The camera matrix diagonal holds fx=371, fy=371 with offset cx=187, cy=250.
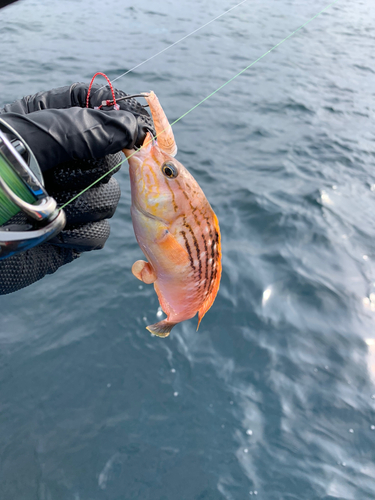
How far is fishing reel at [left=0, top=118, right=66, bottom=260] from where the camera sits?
178cm

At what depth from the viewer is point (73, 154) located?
89.5 inches

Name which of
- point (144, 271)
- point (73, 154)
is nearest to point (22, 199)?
point (73, 154)

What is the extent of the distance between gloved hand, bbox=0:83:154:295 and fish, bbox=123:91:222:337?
0.16 metres

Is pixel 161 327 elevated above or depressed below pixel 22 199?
below

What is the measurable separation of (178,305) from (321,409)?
192cm

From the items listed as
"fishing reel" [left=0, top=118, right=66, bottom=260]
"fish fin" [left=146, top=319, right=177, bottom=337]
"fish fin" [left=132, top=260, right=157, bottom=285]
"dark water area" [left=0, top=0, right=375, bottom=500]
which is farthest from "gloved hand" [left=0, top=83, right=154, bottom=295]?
"dark water area" [left=0, top=0, right=375, bottom=500]

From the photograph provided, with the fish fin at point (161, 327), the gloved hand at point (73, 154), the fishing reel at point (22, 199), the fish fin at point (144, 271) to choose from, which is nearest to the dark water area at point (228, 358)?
the fish fin at point (161, 327)

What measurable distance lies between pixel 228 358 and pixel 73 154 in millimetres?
2565

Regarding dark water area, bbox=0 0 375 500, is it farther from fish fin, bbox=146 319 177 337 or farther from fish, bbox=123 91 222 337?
fish, bbox=123 91 222 337

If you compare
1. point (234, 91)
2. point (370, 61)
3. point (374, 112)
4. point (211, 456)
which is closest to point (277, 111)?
point (234, 91)

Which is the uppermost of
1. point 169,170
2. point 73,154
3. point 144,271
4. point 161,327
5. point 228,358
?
point 73,154

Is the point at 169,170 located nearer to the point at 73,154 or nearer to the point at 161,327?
the point at 73,154

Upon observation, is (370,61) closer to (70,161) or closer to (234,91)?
(234,91)

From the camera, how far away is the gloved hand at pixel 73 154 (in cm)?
219
